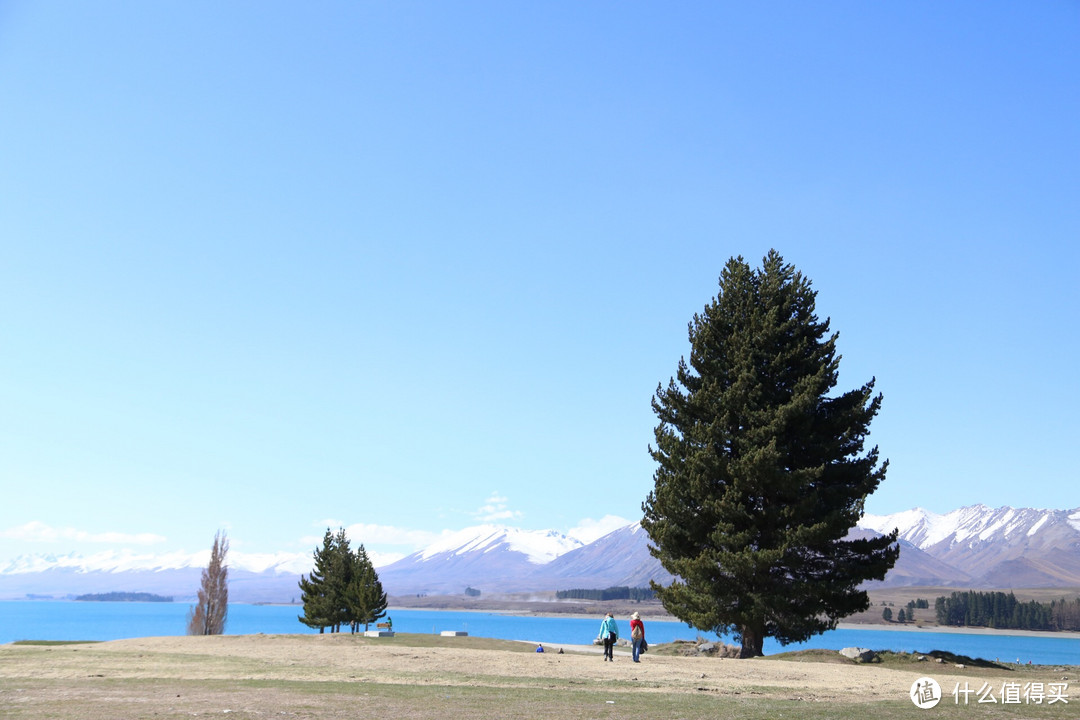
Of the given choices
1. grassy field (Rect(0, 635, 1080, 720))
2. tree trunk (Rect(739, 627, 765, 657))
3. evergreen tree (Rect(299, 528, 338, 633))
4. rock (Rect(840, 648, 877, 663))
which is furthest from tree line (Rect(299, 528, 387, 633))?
rock (Rect(840, 648, 877, 663))

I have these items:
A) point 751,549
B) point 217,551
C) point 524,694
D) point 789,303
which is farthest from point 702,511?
point 217,551

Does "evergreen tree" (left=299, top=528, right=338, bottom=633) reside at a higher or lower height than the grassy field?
lower

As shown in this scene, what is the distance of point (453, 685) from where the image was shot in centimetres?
2114

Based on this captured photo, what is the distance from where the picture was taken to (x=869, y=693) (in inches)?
808

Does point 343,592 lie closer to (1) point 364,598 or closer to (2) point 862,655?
(1) point 364,598

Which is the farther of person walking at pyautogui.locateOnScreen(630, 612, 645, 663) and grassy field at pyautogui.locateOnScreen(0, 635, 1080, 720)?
person walking at pyautogui.locateOnScreen(630, 612, 645, 663)

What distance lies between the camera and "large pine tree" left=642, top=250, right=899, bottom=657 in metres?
33.1

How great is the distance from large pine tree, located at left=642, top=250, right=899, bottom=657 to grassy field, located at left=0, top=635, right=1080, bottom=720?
2705 mm

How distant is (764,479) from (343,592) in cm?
5705

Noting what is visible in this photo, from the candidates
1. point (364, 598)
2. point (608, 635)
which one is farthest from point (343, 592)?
point (608, 635)

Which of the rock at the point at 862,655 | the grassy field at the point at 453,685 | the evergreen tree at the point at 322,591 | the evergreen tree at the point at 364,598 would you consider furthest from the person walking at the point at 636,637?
the evergreen tree at the point at 322,591

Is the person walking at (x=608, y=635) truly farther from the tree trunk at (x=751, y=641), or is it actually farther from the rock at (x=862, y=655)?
the rock at (x=862, y=655)

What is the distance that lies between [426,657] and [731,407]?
51.8 ft

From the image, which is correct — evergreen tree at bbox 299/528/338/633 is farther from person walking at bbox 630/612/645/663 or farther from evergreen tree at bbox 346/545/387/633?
person walking at bbox 630/612/645/663
